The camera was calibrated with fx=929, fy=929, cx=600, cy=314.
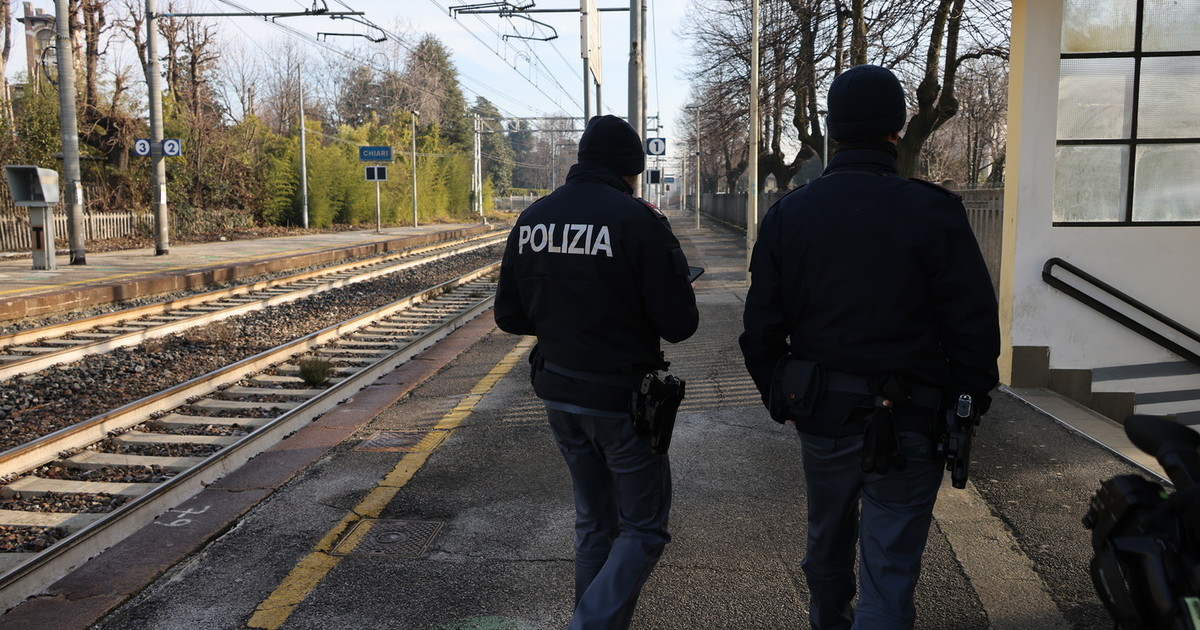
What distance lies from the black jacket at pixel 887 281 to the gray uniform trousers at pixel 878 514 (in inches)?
5.0

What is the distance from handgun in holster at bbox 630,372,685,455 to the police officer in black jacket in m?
0.04

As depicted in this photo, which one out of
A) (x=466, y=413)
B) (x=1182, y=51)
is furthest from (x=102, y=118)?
(x=1182, y=51)

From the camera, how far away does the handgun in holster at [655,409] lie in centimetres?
310

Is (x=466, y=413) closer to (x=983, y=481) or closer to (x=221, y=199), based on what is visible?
(x=983, y=481)

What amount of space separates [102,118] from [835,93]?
30200mm

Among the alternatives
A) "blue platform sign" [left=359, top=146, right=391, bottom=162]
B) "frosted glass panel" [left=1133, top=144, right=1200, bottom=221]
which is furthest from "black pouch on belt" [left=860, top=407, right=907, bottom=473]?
"blue platform sign" [left=359, top=146, right=391, bottom=162]

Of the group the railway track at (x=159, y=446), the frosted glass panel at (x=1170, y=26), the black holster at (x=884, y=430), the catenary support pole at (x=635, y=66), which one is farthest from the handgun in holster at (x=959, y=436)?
the catenary support pole at (x=635, y=66)

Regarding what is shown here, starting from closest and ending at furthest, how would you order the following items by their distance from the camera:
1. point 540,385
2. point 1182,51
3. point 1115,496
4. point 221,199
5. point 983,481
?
→ 1. point 1115,496
2. point 540,385
3. point 983,481
4. point 1182,51
5. point 221,199

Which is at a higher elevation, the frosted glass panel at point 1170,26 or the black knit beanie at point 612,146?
the frosted glass panel at point 1170,26

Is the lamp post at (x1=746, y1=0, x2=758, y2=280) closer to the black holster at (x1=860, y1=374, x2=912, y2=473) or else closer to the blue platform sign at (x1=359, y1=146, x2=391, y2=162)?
the black holster at (x1=860, y1=374, x2=912, y2=473)

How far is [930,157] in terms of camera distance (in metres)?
37.1

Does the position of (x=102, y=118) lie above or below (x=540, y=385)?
above

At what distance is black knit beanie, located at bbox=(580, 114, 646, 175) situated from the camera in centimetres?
331

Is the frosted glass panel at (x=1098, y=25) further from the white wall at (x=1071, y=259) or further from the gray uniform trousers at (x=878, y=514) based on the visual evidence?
the gray uniform trousers at (x=878, y=514)
